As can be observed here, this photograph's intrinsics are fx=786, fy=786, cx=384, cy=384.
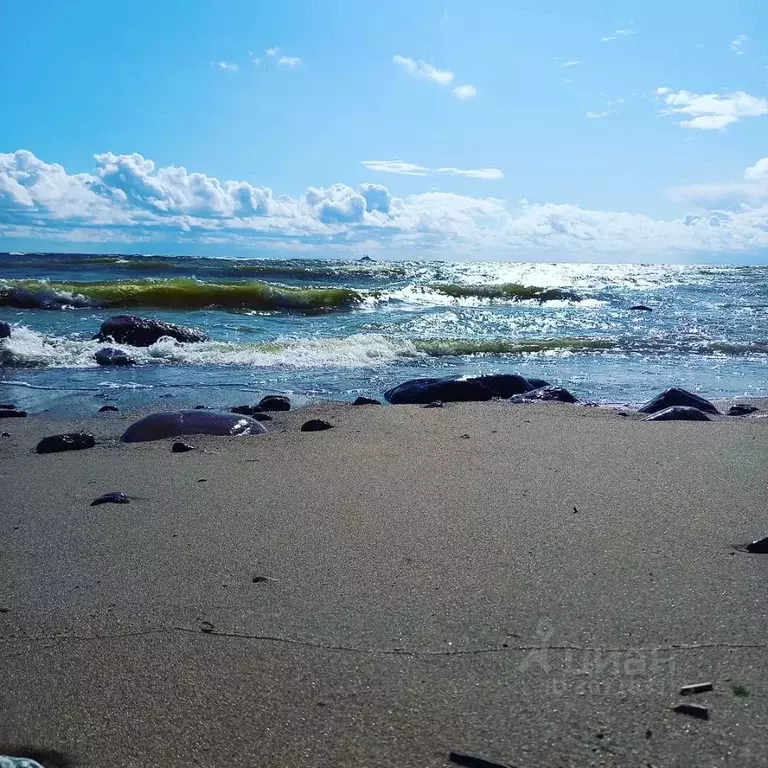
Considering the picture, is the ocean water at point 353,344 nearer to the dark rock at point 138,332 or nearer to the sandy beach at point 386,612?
the dark rock at point 138,332

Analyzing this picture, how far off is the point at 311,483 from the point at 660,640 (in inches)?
77.5

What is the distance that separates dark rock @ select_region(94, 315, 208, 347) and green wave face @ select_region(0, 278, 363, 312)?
6955mm

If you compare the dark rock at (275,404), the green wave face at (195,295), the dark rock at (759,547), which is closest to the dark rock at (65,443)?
the dark rock at (275,404)

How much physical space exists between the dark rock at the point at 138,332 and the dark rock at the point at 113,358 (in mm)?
1385

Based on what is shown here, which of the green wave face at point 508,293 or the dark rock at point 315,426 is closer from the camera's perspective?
the dark rock at point 315,426

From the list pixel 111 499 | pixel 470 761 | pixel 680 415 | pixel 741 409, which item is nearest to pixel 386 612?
pixel 470 761

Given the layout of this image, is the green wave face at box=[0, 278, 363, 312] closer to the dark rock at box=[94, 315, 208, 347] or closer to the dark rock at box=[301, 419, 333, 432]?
the dark rock at box=[94, 315, 208, 347]

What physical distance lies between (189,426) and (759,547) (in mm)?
3393

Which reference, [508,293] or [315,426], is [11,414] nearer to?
[315,426]

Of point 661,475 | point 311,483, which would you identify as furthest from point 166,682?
point 661,475

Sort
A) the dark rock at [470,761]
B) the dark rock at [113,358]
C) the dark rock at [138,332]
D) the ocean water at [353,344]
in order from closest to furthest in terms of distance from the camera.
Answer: the dark rock at [470,761]
the ocean water at [353,344]
the dark rock at [113,358]
the dark rock at [138,332]

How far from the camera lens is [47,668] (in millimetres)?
1880

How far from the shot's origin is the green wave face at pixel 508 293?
2269 cm

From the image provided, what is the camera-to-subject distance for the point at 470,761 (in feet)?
4.87
